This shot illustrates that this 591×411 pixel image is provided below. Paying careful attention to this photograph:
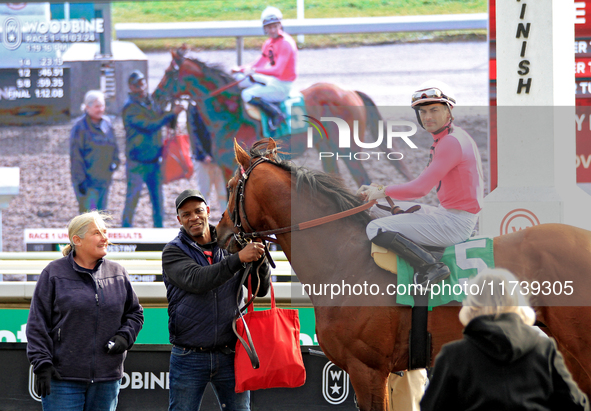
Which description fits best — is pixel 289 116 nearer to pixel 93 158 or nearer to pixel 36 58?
pixel 93 158

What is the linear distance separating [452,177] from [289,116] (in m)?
3.24

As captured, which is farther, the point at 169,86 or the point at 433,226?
the point at 169,86

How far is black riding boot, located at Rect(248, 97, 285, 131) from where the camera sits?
19.3ft

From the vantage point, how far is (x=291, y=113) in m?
5.98

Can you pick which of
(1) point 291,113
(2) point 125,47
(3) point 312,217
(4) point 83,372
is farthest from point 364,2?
(4) point 83,372

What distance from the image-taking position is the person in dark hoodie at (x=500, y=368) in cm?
159

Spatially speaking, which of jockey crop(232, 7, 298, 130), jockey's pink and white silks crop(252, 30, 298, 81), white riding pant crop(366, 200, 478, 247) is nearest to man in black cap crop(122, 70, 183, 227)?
jockey crop(232, 7, 298, 130)

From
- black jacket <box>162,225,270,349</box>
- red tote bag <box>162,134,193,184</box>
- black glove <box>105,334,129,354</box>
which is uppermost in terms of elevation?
red tote bag <box>162,134,193,184</box>

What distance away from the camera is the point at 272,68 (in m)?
6.05

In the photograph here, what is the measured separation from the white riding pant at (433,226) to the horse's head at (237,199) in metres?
0.76

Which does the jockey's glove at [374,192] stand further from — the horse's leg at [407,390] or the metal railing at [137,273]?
the metal railing at [137,273]

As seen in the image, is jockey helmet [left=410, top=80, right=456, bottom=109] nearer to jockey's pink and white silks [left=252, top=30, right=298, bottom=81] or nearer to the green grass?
the green grass

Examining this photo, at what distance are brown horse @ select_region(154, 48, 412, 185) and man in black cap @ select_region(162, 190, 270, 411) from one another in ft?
9.49

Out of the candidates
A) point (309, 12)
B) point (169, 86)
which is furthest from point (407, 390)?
point (309, 12)
